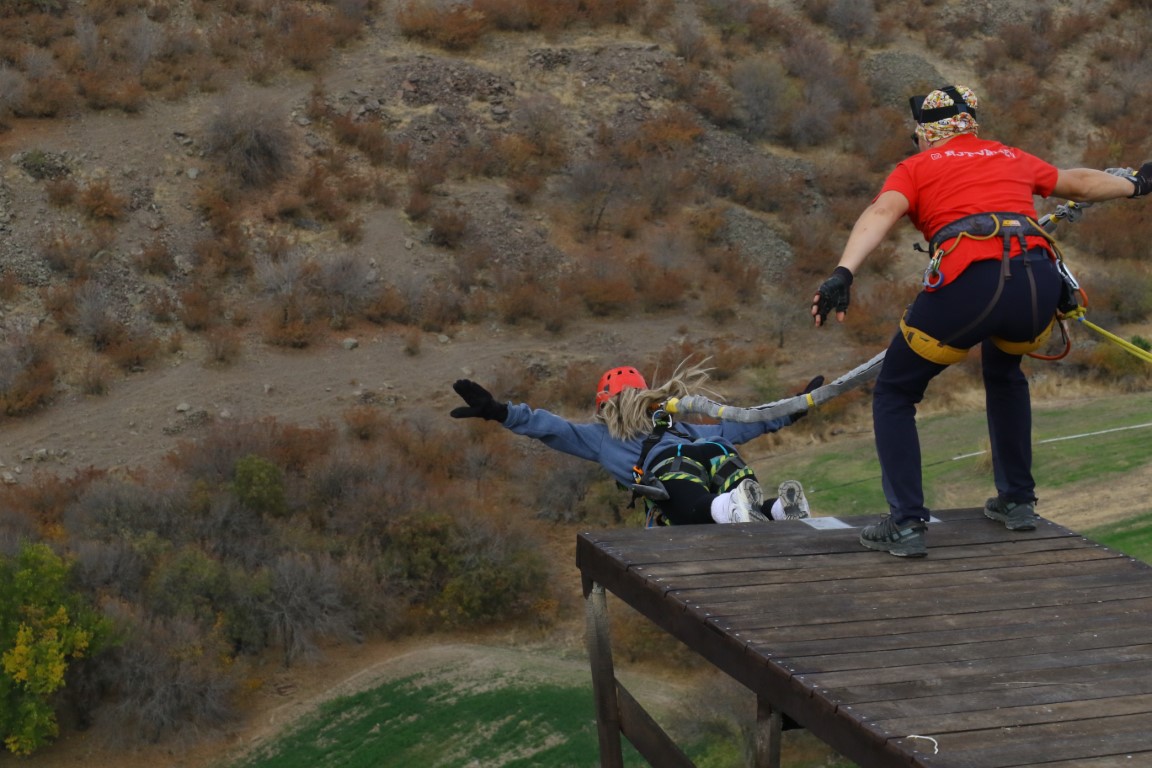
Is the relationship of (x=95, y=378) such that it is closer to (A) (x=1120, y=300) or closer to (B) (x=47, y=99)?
(B) (x=47, y=99)

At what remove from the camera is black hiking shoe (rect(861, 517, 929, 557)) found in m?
5.86

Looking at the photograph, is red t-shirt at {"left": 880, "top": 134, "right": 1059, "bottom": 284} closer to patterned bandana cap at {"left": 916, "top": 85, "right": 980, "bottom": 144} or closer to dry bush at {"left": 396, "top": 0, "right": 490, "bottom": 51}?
patterned bandana cap at {"left": 916, "top": 85, "right": 980, "bottom": 144}

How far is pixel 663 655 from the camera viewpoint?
14.0 metres

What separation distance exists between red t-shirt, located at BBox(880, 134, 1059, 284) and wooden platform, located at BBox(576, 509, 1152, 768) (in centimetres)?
143

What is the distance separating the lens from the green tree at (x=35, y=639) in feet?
40.4

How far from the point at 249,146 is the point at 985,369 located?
2179cm

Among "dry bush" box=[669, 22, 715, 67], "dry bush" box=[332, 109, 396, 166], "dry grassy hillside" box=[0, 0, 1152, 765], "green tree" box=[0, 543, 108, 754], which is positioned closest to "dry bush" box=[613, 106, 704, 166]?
"dry grassy hillside" box=[0, 0, 1152, 765]

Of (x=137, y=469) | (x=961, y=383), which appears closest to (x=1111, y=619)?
(x=137, y=469)

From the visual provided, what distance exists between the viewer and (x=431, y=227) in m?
26.2

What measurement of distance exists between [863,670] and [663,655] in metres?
9.64

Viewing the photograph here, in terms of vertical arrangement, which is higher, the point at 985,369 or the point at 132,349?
the point at 985,369

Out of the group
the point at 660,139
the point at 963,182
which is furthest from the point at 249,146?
the point at 963,182

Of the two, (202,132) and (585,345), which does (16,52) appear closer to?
(202,132)

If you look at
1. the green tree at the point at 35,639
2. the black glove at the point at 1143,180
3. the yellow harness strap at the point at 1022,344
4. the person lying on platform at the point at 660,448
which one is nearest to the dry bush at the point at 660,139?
the green tree at the point at 35,639
